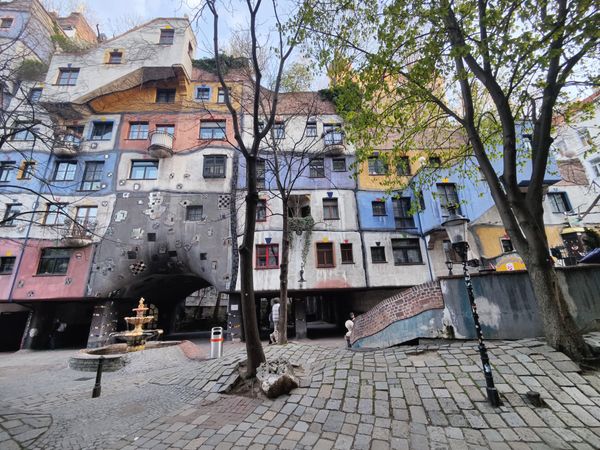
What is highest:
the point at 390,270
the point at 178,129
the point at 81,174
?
the point at 178,129

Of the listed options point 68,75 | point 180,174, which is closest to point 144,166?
point 180,174

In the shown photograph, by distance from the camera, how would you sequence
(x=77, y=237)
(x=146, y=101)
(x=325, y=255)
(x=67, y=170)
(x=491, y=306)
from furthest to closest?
(x=146, y=101) < (x=67, y=170) < (x=325, y=255) < (x=77, y=237) < (x=491, y=306)

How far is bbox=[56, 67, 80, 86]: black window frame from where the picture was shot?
19.7 meters

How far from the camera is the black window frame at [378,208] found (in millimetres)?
17531

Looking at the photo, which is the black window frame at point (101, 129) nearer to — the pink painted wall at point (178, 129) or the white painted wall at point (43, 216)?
the pink painted wall at point (178, 129)

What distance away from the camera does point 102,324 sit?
16.2 meters

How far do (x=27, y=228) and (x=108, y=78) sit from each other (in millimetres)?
11703

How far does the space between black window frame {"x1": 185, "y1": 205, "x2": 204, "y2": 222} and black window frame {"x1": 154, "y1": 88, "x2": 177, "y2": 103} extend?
951 centimetres

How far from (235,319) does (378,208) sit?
38.1ft

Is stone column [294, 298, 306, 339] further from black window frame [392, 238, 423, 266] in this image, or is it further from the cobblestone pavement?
the cobblestone pavement

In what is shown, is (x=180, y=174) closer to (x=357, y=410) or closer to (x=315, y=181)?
(x=315, y=181)

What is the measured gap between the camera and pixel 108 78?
19.3 m

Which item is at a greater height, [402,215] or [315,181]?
[315,181]

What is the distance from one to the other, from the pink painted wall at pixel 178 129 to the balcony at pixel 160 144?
546 millimetres
